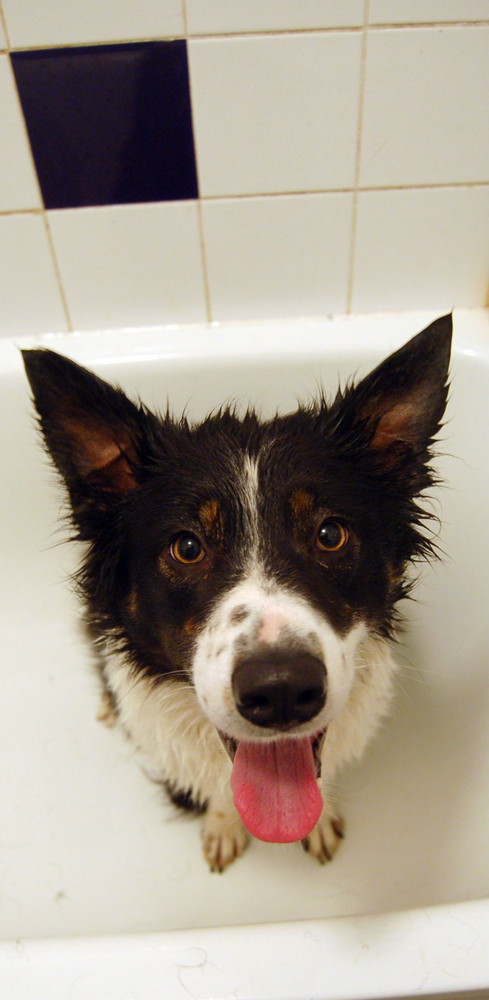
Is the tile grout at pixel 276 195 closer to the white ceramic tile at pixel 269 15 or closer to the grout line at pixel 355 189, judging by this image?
the grout line at pixel 355 189

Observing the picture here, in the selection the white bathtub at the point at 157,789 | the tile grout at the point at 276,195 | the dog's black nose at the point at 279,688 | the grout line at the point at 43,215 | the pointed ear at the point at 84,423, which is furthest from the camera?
the tile grout at the point at 276,195

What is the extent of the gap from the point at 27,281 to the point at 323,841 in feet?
4.70

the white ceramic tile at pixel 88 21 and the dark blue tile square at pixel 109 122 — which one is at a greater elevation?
the white ceramic tile at pixel 88 21

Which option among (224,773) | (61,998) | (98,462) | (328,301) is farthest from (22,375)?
(61,998)

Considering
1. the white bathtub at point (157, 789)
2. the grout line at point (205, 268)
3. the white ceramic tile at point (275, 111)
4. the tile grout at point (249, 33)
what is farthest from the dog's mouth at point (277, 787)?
the tile grout at point (249, 33)

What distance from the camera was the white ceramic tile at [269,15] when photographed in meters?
1.29

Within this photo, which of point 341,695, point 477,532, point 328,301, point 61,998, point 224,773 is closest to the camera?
point 61,998

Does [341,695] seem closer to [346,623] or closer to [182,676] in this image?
[346,623]

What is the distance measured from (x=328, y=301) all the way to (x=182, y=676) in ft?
3.49

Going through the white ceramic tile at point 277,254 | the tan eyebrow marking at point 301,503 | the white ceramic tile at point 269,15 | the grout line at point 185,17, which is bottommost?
the tan eyebrow marking at point 301,503

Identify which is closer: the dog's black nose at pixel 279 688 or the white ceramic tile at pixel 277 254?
the dog's black nose at pixel 279 688

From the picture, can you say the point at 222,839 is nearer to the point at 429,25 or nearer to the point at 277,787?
the point at 277,787

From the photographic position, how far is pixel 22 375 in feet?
5.07

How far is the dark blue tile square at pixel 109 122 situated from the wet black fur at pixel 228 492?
71 cm
